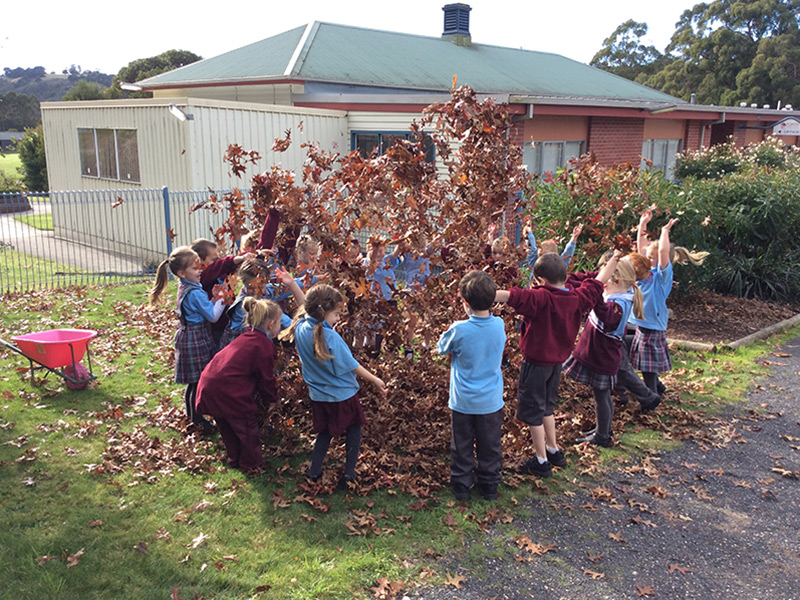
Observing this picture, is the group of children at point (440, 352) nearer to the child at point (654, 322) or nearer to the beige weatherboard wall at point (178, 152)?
the child at point (654, 322)

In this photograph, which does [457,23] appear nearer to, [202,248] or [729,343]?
[729,343]

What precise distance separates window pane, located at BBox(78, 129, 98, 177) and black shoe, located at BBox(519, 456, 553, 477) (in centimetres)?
1456

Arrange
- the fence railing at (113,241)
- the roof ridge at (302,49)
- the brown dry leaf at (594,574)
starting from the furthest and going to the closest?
the roof ridge at (302,49)
the fence railing at (113,241)
the brown dry leaf at (594,574)

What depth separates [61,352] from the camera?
6.23m

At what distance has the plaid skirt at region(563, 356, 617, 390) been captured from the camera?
5434mm

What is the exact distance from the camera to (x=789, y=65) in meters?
48.8

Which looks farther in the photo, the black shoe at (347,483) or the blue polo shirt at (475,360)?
the black shoe at (347,483)

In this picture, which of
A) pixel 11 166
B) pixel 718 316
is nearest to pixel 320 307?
pixel 718 316

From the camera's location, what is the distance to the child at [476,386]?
4430 millimetres

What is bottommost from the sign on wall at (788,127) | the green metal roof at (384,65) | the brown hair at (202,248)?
the brown hair at (202,248)

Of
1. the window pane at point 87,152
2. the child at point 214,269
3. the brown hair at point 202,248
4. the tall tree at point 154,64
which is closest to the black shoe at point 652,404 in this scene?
the child at point 214,269

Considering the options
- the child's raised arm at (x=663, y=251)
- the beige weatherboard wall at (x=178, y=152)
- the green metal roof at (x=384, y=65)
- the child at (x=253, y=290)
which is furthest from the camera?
the green metal roof at (x=384, y=65)

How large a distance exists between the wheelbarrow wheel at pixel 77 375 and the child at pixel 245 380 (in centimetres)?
233

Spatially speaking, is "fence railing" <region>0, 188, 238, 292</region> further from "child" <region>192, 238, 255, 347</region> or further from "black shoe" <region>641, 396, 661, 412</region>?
"black shoe" <region>641, 396, 661, 412</region>
